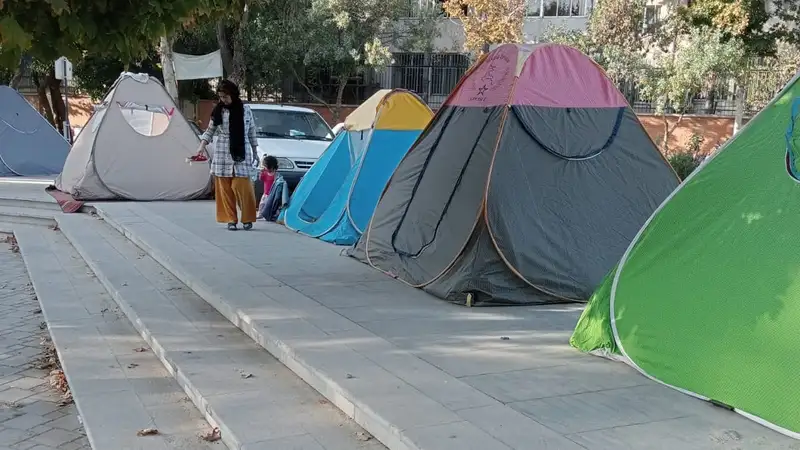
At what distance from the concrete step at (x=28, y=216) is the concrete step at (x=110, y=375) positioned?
3.73 meters

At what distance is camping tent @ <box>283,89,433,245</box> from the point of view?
873 cm

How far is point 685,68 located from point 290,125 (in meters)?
12.0

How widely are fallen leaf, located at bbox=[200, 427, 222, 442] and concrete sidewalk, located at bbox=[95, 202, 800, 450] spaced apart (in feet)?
2.00

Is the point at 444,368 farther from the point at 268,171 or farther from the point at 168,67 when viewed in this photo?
the point at 168,67

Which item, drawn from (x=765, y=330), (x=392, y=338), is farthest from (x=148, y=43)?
(x=765, y=330)

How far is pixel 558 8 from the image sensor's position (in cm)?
2700

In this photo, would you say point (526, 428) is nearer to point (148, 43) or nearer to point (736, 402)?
point (736, 402)

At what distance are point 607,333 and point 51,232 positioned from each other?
8.57 meters

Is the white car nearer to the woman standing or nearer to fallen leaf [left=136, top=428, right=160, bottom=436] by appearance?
the woman standing

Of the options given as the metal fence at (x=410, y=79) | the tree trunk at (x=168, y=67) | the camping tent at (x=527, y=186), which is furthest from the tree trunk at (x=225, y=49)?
the camping tent at (x=527, y=186)

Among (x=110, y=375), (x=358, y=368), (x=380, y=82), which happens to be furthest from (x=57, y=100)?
(x=358, y=368)

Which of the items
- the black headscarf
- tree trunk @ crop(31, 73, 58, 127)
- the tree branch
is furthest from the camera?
the tree branch

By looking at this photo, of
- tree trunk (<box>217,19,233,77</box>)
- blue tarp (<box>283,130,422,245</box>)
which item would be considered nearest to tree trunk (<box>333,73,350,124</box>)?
tree trunk (<box>217,19,233,77</box>)

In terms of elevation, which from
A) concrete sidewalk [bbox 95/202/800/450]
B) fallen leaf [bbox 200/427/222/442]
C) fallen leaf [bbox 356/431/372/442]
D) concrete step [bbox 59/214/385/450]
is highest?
concrete sidewalk [bbox 95/202/800/450]
